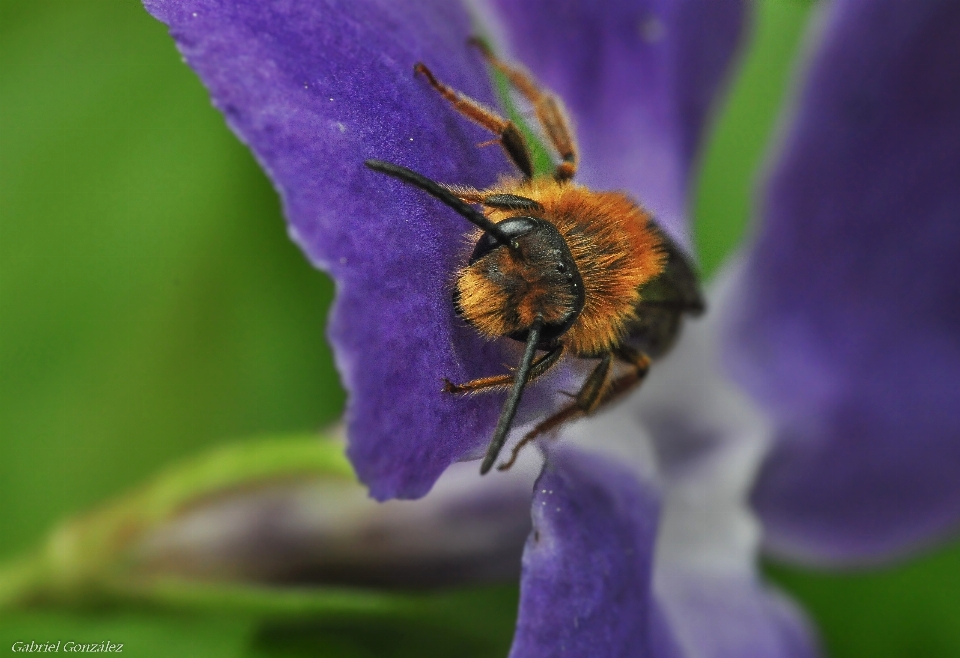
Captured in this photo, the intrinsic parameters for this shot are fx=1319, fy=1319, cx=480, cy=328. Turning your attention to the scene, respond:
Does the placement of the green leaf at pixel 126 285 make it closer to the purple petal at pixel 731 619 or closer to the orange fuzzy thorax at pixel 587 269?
the purple petal at pixel 731 619

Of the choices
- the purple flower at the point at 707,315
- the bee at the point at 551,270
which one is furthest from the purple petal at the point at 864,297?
the bee at the point at 551,270

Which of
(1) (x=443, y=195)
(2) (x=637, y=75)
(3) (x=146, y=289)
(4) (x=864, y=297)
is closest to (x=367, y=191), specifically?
(1) (x=443, y=195)

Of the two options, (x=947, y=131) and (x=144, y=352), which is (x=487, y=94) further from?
(x=144, y=352)

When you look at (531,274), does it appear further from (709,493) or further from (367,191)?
(709,493)

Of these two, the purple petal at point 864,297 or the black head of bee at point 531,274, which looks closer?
the black head of bee at point 531,274

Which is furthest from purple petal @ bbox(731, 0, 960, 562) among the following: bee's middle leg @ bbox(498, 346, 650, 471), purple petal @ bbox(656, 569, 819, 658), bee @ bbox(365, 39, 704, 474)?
bee's middle leg @ bbox(498, 346, 650, 471)

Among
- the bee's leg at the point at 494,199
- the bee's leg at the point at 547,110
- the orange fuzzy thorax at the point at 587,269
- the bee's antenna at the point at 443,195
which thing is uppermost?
the bee's antenna at the point at 443,195

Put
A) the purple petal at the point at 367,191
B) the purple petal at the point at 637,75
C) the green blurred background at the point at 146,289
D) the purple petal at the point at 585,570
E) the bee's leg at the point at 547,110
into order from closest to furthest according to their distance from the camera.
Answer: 1. the purple petal at the point at 367,191
2. the purple petal at the point at 585,570
3. the bee's leg at the point at 547,110
4. the purple petal at the point at 637,75
5. the green blurred background at the point at 146,289
